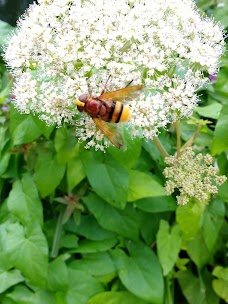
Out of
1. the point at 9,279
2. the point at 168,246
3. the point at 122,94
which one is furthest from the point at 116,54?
the point at 9,279

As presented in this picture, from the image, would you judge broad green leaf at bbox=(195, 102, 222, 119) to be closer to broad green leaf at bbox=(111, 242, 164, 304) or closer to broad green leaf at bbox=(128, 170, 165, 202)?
broad green leaf at bbox=(128, 170, 165, 202)

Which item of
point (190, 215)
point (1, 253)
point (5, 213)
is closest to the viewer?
point (190, 215)

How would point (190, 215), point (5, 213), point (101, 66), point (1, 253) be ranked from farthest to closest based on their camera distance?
point (5, 213)
point (1, 253)
point (190, 215)
point (101, 66)

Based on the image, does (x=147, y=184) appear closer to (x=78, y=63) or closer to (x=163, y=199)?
(x=163, y=199)

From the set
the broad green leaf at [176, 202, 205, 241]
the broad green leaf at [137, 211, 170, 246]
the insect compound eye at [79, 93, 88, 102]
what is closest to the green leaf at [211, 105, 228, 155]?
the broad green leaf at [176, 202, 205, 241]

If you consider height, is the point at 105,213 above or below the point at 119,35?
below

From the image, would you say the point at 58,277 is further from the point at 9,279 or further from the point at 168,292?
the point at 168,292

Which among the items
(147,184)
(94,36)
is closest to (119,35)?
(94,36)

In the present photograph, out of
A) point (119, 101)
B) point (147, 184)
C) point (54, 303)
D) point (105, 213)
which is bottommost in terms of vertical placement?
point (54, 303)
